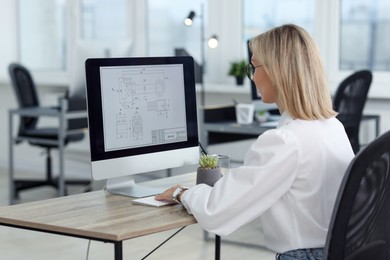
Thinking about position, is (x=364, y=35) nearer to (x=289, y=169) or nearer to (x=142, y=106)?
(x=142, y=106)

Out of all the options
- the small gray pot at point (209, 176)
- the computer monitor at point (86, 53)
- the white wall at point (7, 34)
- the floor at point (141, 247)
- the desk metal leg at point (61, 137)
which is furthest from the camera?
the white wall at point (7, 34)

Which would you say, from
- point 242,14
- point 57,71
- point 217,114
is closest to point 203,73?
point 242,14

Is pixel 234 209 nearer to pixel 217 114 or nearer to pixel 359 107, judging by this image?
pixel 359 107

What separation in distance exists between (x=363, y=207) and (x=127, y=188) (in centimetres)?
100

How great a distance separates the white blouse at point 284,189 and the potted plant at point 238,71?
3.63 meters

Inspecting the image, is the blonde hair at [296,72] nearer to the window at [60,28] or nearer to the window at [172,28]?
the window at [172,28]

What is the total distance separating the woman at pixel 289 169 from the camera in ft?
6.84

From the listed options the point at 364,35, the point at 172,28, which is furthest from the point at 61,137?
the point at 364,35

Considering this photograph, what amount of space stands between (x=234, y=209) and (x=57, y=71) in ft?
17.5

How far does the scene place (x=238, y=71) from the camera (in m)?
5.80

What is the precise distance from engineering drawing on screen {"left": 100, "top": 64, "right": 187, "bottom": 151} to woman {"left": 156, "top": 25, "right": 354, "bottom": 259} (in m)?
0.53

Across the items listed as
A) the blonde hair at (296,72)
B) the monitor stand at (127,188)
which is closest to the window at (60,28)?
the monitor stand at (127,188)

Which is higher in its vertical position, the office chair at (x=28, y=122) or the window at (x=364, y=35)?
the window at (x=364, y=35)

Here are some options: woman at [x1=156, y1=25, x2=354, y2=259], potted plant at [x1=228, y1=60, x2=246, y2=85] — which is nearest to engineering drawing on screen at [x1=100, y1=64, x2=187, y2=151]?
woman at [x1=156, y1=25, x2=354, y2=259]
